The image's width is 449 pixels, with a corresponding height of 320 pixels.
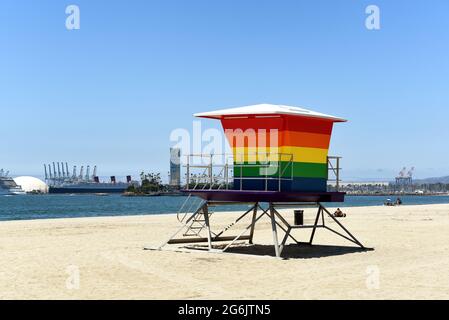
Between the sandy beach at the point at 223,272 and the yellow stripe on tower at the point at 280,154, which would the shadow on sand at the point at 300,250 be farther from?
the yellow stripe on tower at the point at 280,154

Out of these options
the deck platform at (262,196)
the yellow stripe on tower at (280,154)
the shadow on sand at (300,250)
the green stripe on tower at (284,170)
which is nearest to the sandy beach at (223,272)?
the shadow on sand at (300,250)

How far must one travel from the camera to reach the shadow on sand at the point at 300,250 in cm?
2066

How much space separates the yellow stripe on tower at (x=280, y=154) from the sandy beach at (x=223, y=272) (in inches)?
112

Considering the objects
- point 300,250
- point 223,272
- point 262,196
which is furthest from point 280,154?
point 223,272

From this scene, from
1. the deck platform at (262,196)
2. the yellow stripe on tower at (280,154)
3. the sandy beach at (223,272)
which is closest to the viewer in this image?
the sandy beach at (223,272)

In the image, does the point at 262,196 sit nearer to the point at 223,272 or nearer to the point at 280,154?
the point at 280,154

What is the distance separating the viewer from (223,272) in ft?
53.5

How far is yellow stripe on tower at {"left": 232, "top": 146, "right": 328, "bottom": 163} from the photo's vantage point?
790 inches

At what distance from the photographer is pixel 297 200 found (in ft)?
66.4

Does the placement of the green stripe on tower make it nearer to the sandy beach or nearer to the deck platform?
the deck platform

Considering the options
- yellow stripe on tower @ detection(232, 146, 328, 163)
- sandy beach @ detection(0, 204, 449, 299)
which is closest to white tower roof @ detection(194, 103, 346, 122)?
yellow stripe on tower @ detection(232, 146, 328, 163)

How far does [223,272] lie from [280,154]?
191 inches

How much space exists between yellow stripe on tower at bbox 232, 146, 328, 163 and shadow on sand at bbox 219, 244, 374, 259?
2830mm
